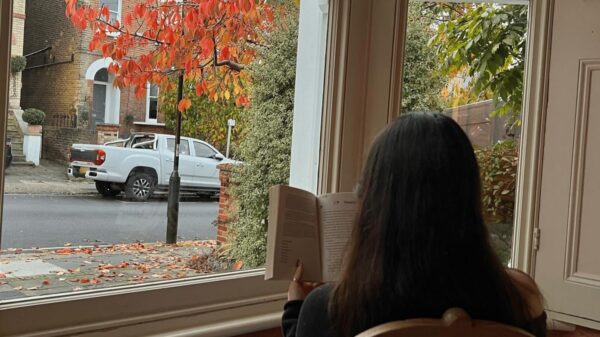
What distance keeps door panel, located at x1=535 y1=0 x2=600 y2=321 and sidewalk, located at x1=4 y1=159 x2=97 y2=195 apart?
178 centimetres

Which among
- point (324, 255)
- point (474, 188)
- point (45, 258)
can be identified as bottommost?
point (45, 258)

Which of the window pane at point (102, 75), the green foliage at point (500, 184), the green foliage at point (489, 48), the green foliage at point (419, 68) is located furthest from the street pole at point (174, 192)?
the green foliage at point (500, 184)

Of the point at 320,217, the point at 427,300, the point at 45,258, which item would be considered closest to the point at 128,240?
the point at 45,258

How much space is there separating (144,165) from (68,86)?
1.18 feet

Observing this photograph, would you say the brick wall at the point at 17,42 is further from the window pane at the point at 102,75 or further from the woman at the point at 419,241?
the woman at the point at 419,241

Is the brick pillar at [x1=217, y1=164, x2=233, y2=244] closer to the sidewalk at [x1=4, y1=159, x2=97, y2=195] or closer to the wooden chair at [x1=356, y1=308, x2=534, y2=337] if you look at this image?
the sidewalk at [x1=4, y1=159, x2=97, y2=195]

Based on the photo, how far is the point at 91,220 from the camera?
6.12ft

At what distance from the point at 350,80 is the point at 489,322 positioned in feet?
5.15

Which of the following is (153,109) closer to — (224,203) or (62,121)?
(62,121)

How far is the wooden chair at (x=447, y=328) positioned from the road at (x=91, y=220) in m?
1.15

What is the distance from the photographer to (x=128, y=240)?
1.96 m

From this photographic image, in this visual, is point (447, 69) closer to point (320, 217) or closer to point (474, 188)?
point (320, 217)

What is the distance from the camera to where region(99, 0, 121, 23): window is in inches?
72.7

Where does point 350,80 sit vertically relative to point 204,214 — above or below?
above
